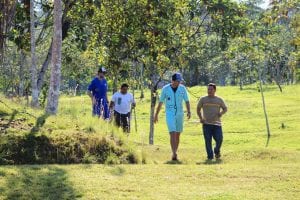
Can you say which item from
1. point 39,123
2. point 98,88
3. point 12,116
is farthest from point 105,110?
point 39,123

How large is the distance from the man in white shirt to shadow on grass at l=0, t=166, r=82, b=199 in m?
5.53

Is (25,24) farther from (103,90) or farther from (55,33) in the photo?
(55,33)

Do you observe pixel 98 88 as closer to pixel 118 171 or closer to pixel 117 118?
pixel 117 118

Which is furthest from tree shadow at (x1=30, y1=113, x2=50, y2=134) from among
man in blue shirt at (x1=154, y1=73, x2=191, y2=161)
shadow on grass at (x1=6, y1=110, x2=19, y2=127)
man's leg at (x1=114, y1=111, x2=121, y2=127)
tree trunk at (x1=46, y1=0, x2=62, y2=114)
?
man's leg at (x1=114, y1=111, x2=121, y2=127)

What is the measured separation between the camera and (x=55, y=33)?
11.4 meters

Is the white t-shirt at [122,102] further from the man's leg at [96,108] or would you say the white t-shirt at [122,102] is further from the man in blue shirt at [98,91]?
the man's leg at [96,108]

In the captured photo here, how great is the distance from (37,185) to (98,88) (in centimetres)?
671

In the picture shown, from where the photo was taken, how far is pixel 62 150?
9203 millimetres

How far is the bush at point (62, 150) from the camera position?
8.84 meters

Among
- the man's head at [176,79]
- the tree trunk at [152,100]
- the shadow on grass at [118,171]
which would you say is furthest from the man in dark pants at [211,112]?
the tree trunk at [152,100]

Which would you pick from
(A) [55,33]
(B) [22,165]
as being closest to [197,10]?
(A) [55,33]

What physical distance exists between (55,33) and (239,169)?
5031 millimetres

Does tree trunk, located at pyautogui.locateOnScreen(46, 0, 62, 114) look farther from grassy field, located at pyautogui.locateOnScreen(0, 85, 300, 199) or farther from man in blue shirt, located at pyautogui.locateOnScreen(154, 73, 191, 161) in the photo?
man in blue shirt, located at pyautogui.locateOnScreen(154, 73, 191, 161)

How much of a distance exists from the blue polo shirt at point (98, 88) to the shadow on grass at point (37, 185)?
5764mm
